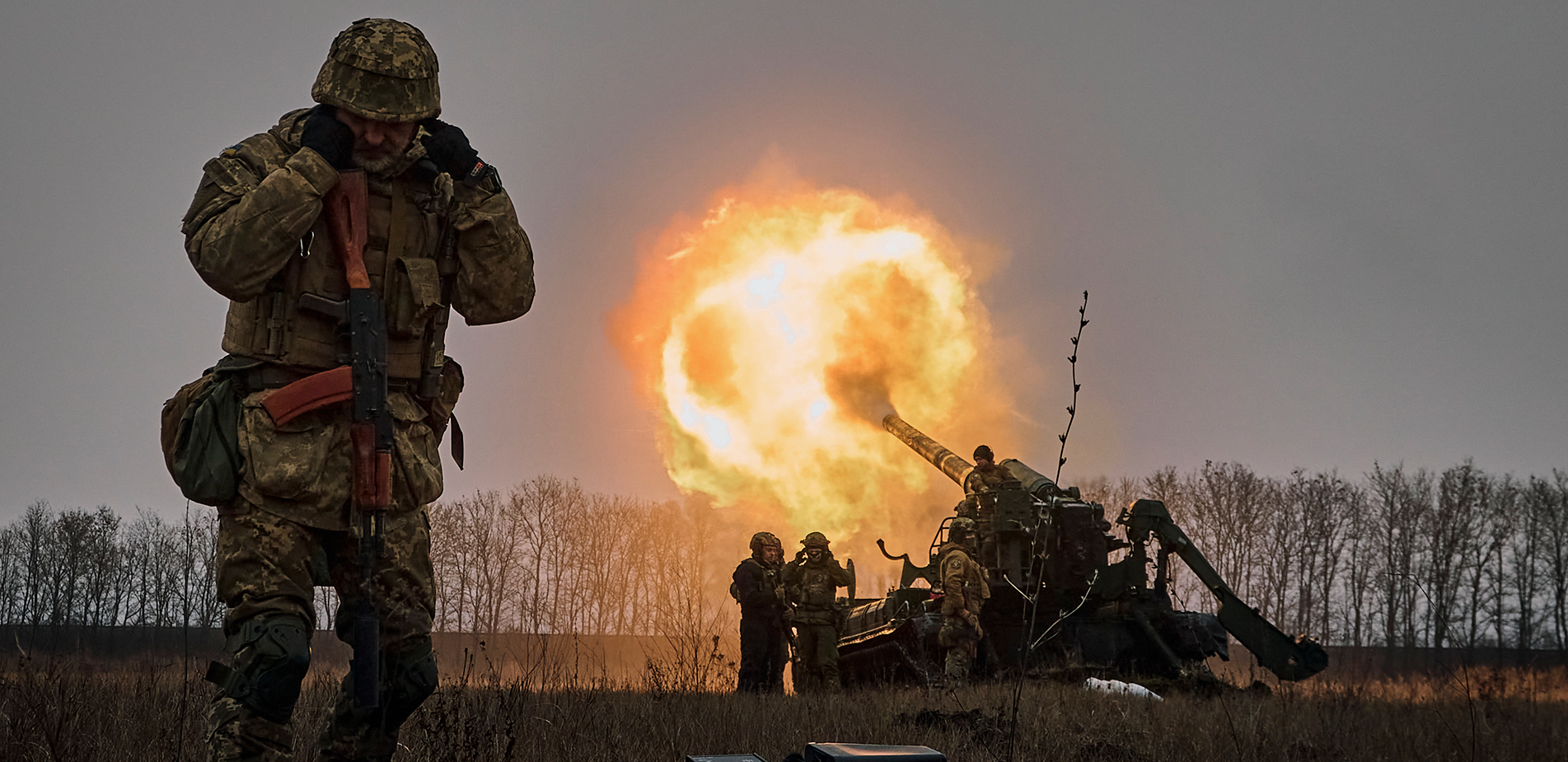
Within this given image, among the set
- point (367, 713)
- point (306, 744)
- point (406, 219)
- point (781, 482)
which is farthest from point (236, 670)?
point (781, 482)

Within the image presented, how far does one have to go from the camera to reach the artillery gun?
1370 centimetres

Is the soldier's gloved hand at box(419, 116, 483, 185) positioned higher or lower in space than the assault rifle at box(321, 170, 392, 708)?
higher

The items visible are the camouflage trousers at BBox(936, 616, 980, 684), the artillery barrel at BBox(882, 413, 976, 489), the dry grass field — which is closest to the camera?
the dry grass field

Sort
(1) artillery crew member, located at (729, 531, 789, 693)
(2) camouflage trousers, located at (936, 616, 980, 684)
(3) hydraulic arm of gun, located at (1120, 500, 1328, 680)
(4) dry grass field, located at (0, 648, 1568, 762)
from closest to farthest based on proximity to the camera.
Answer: (4) dry grass field, located at (0, 648, 1568, 762), (1) artillery crew member, located at (729, 531, 789, 693), (2) camouflage trousers, located at (936, 616, 980, 684), (3) hydraulic arm of gun, located at (1120, 500, 1328, 680)

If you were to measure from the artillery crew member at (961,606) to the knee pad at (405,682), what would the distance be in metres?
9.74

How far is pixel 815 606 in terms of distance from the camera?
1438 cm

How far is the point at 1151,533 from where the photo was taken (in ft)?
46.4

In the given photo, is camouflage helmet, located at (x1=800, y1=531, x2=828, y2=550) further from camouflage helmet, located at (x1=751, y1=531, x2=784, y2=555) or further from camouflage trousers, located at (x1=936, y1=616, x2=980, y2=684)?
camouflage trousers, located at (x1=936, y1=616, x2=980, y2=684)

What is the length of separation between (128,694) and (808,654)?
29.9ft

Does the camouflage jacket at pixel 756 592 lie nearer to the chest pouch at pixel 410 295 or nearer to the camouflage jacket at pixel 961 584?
the camouflage jacket at pixel 961 584

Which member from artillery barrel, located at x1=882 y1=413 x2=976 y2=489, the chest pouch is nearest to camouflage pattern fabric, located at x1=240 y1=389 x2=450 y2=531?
the chest pouch

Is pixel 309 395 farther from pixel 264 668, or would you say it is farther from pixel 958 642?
pixel 958 642

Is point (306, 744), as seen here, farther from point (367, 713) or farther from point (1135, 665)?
point (1135, 665)

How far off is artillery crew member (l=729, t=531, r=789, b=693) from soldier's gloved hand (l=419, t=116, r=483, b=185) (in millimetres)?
9402
